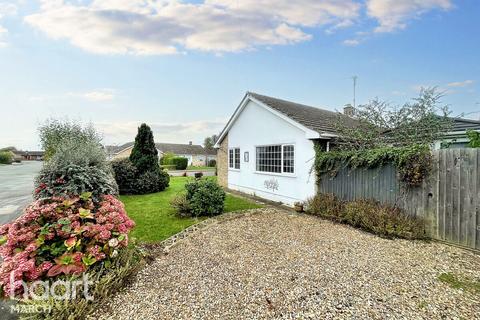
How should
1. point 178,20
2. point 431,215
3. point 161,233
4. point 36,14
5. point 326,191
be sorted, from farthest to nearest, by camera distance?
1. point 178,20
2. point 326,191
3. point 36,14
4. point 161,233
5. point 431,215

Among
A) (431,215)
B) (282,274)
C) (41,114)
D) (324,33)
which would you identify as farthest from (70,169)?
(41,114)

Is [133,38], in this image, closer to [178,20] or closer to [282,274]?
[178,20]

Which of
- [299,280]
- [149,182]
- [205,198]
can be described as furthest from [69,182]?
[149,182]

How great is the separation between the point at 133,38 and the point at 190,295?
395 inches

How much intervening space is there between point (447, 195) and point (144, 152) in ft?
45.0

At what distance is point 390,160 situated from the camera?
6508mm

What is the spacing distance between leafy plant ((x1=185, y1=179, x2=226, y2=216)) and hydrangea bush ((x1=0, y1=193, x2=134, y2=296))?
10.9 ft

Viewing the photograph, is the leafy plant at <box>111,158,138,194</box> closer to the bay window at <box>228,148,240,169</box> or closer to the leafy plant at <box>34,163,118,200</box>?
the bay window at <box>228,148,240,169</box>

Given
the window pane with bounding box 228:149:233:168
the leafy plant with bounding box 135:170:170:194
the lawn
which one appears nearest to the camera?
the lawn

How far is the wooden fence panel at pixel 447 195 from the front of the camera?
5.11m

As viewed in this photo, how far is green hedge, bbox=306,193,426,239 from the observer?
5.82 meters

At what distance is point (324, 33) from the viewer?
1038cm

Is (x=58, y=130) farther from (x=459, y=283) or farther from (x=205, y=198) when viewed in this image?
(x=459, y=283)

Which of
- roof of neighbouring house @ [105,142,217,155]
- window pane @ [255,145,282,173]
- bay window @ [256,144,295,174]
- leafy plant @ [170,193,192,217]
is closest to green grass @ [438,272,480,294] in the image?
bay window @ [256,144,295,174]
